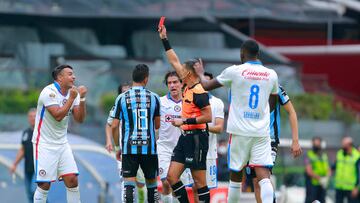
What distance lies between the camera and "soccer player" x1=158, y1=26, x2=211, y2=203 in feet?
60.3

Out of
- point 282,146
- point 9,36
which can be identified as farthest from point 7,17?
point 282,146

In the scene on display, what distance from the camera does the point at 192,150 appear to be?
18688mm

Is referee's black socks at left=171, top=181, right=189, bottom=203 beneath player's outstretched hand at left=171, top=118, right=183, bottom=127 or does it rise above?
beneath

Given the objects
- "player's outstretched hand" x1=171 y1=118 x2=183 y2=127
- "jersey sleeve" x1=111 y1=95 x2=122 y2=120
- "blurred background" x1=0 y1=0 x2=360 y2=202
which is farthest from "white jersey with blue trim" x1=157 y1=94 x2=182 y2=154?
"blurred background" x1=0 y1=0 x2=360 y2=202

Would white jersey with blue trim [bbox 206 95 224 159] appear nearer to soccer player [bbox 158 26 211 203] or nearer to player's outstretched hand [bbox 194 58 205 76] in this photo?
soccer player [bbox 158 26 211 203]

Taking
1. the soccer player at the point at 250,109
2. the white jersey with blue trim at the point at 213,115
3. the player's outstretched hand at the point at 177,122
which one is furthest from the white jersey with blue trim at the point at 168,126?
the soccer player at the point at 250,109

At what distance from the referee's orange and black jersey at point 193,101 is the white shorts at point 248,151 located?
1174 mm

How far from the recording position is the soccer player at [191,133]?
18.4 meters

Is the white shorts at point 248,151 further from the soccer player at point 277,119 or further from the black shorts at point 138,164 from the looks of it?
the black shorts at point 138,164

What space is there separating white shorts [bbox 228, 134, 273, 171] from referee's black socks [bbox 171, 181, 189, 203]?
63.7 inches

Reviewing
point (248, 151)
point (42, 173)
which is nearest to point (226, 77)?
point (248, 151)

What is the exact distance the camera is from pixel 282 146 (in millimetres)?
33625

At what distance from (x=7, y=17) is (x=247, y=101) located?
1027 inches

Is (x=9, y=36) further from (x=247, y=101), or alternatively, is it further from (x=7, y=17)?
(x=247, y=101)
